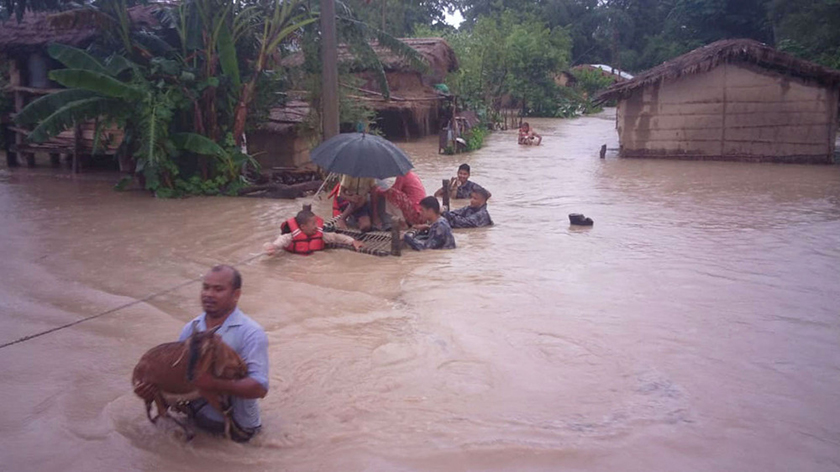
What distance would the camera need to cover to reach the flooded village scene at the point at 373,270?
4145 mm

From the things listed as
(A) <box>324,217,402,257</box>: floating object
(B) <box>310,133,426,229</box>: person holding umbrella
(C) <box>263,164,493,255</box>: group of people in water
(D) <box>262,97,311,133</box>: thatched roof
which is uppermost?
(D) <box>262,97,311,133</box>: thatched roof

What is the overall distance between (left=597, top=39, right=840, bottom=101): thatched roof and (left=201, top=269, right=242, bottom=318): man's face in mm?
17074

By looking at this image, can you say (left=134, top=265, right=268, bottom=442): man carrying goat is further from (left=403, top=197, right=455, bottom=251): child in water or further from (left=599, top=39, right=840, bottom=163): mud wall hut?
(left=599, top=39, right=840, bottom=163): mud wall hut

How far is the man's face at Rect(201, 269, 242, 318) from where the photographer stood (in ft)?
12.8

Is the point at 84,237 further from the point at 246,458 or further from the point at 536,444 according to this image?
the point at 536,444

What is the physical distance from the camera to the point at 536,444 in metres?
4.23

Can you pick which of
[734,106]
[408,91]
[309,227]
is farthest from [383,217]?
[408,91]

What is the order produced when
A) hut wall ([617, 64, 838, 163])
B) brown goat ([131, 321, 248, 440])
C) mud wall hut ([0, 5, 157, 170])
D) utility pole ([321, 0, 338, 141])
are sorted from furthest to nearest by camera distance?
hut wall ([617, 64, 838, 163]), mud wall hut ([0, 5, 157, 170]), utility pole ([321, 0, 338, 141]), brown goat ([131, 321, 248, 440])

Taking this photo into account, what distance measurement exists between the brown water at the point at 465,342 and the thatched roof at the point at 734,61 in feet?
26.7

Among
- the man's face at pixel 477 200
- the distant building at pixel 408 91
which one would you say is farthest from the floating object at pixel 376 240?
the distant building at pixel 408 91

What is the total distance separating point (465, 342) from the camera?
591 cm

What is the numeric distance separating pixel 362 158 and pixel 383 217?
145 cm

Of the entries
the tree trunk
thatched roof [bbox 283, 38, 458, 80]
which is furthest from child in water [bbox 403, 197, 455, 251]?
thatched roof [bbox 283, 38, 458, 80]

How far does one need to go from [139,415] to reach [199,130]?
29.4ft
